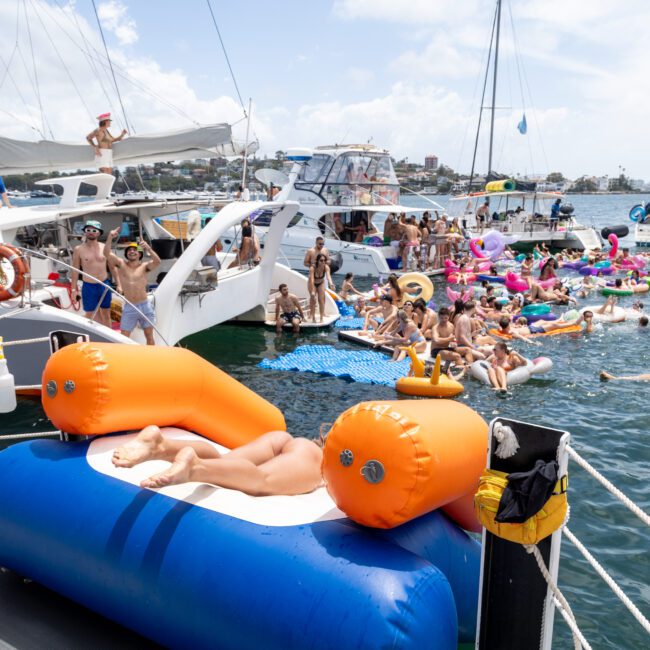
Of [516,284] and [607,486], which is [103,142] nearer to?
[607,486]

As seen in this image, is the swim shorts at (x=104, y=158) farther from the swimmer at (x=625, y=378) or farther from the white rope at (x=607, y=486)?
the white rope at (x=607, y=486)

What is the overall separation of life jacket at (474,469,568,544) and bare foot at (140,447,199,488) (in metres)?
1.38

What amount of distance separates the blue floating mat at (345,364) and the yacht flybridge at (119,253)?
151cm

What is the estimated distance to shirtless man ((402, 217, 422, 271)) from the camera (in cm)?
2247

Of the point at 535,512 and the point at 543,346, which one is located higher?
the point at 535,512

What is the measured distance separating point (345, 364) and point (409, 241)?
11.4 meters

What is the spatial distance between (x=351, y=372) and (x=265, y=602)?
328 inches

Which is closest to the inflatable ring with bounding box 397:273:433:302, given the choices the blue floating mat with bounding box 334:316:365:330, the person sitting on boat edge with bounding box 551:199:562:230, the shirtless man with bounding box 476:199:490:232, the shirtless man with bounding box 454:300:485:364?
the blue floating mat with bounding box 334:316:365:330

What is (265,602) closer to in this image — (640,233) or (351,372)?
(351,372)

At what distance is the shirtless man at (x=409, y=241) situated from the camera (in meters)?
22.5

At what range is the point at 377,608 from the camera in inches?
114

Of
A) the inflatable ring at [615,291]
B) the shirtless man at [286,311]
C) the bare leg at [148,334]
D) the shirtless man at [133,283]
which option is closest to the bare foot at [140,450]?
the shirtless man at [133,283]

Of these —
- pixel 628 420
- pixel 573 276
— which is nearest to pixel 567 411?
pixel 628 420

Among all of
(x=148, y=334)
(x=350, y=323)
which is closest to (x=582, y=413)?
(x=148, y=334)
